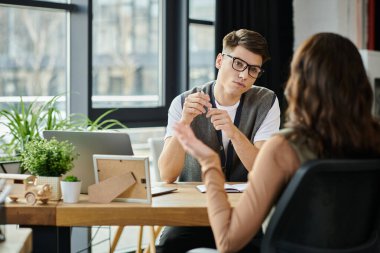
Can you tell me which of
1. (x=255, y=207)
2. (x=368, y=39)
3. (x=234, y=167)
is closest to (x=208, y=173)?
(x=255, y=207)

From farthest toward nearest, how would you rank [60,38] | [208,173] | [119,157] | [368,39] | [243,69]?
[368,39] → [60,38] → [243,69] → [119,157] → [208,173]

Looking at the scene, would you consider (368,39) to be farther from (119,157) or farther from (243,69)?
(119,157)

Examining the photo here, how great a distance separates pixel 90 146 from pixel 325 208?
110cm

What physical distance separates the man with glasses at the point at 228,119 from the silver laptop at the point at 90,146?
35cm

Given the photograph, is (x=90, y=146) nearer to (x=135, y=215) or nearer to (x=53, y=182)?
(x=53, y=182)

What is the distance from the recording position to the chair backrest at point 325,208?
1.51m

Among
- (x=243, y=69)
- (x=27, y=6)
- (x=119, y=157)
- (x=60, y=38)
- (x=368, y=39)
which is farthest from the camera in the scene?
(x=368, y=39)

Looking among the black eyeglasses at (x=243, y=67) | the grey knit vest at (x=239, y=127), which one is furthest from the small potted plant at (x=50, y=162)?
the black eyeglasses at (x=243, y=67)

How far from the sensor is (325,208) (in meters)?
1.55

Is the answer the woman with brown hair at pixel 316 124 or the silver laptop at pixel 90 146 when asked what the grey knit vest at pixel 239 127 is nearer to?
the silver laptop at pixel 90 146

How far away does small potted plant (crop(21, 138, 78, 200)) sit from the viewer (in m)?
2.21

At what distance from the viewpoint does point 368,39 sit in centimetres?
604

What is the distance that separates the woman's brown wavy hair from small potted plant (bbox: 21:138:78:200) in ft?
3.12

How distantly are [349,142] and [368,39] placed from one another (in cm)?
472
